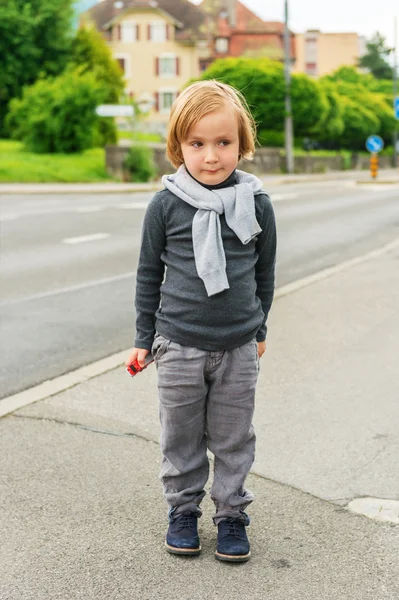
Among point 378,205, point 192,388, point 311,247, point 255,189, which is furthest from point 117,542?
point 378,205

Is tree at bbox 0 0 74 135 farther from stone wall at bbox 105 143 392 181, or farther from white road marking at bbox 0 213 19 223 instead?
white road marking at bbox 0 213 19 223

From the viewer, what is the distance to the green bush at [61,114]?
34.4 meters

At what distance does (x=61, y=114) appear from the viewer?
35.0 meters

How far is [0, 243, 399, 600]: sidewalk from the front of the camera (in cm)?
296

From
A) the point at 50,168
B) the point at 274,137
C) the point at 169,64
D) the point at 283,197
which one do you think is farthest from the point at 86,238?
the point at 169,64

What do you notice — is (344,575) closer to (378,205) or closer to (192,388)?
(192,388)

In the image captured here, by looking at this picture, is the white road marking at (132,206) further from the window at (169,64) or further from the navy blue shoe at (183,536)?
the window at (169,64)

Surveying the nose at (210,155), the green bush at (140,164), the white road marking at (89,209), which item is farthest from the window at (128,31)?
the nose at (210,155)

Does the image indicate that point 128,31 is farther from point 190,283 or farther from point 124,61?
point 190,283

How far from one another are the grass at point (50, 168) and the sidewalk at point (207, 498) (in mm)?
25969

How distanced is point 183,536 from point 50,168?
1178 inches

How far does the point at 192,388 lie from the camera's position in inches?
121

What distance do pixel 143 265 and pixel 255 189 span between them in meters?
0.43

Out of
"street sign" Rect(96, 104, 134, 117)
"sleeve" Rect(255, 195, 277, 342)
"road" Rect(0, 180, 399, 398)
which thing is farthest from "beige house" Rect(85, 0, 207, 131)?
"sleeve" Rect(255, 195, 277, 342)
